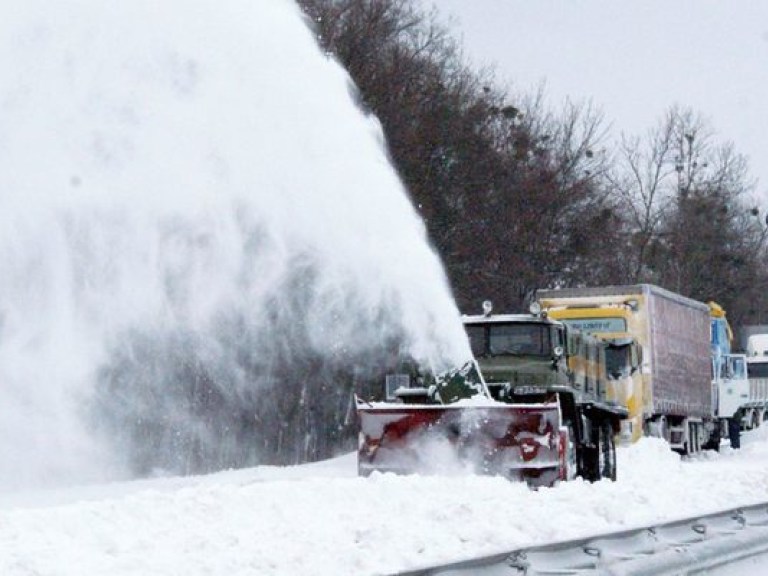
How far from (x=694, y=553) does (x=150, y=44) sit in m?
12.0

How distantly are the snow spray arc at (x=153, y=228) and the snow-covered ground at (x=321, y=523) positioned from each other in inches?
114

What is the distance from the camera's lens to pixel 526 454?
745 inches

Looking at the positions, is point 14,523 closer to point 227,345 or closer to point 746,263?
point 227,345

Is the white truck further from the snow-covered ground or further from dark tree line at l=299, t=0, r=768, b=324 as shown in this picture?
the snow-covered ground

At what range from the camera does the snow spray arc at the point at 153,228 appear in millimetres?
20094

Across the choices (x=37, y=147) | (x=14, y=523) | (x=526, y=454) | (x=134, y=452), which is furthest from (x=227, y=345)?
(x=14, y=523)

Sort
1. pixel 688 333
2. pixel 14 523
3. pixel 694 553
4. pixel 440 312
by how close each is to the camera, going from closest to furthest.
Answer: pixel 694 553
pixel 14 523
pixel 440 312
pixel 688 333

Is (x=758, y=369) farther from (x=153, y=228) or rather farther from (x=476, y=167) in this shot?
(x=153, y=228)

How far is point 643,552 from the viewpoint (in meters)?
10.5

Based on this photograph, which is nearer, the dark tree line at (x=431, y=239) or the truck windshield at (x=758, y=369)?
the dark tree line at (x=431, y=239)

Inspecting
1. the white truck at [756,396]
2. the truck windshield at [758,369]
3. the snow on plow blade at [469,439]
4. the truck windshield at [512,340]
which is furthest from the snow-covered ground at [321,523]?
the truck windshield at [758,369]

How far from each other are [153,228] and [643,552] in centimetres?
1381

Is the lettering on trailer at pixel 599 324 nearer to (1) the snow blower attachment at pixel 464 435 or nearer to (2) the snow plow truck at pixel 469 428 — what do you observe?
(2) the snow plow truck at pixel 469 428

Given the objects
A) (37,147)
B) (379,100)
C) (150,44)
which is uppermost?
(379,100)
